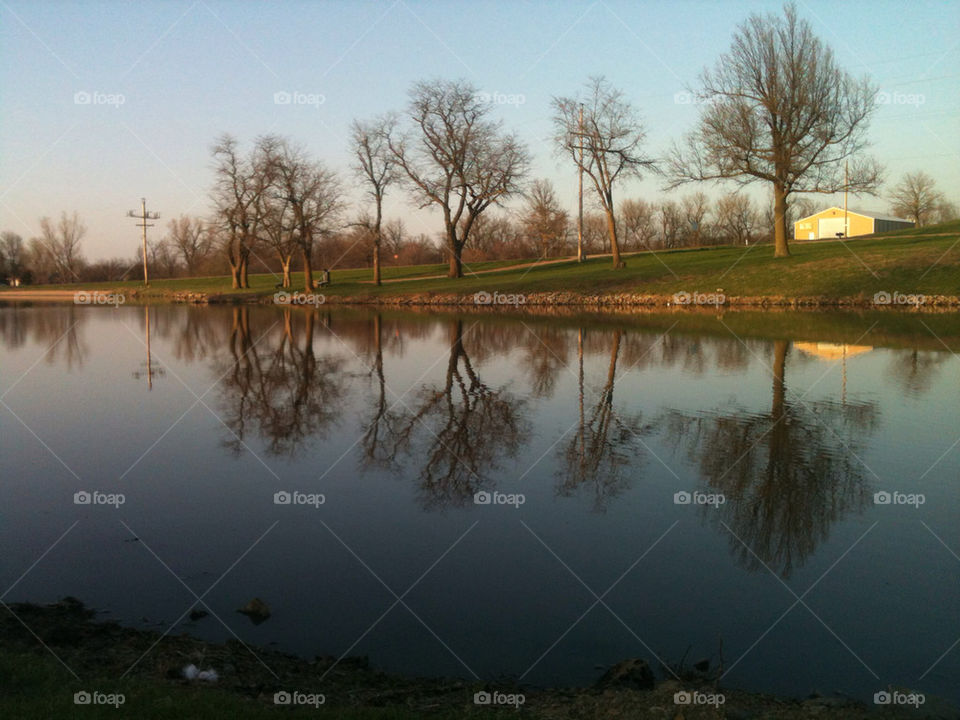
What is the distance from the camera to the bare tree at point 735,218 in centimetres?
9662

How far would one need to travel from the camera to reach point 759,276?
41.2m

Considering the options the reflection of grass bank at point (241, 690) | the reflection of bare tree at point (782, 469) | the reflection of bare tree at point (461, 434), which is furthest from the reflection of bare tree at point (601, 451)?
the reflection of grass bank at point (241, 690)

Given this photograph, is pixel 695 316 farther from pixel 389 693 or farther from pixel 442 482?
pixel 389 693

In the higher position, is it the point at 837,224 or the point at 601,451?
the point at 837,224

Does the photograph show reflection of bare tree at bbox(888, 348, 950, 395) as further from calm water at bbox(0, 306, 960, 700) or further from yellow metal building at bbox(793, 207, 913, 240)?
yellow metal building at bbox(793, 207, 913, 240)

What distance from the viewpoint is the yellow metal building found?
8738cm

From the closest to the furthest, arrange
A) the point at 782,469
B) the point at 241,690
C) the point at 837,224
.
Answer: the point at 241,690 < the point at 782,469 < the point at 837,224

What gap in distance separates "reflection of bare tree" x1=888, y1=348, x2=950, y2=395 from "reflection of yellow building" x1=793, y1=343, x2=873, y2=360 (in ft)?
3.23

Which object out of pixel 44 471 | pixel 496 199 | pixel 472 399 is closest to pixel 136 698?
pixel 44 471

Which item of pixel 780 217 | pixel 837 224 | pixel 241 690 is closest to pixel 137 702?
pixel 241 690

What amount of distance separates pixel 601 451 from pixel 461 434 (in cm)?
219

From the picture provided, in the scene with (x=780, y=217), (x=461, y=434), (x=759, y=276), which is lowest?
(x=461, y=434)

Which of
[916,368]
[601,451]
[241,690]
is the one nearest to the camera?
[241,690]

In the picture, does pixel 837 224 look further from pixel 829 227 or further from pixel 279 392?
pixel 279 392
